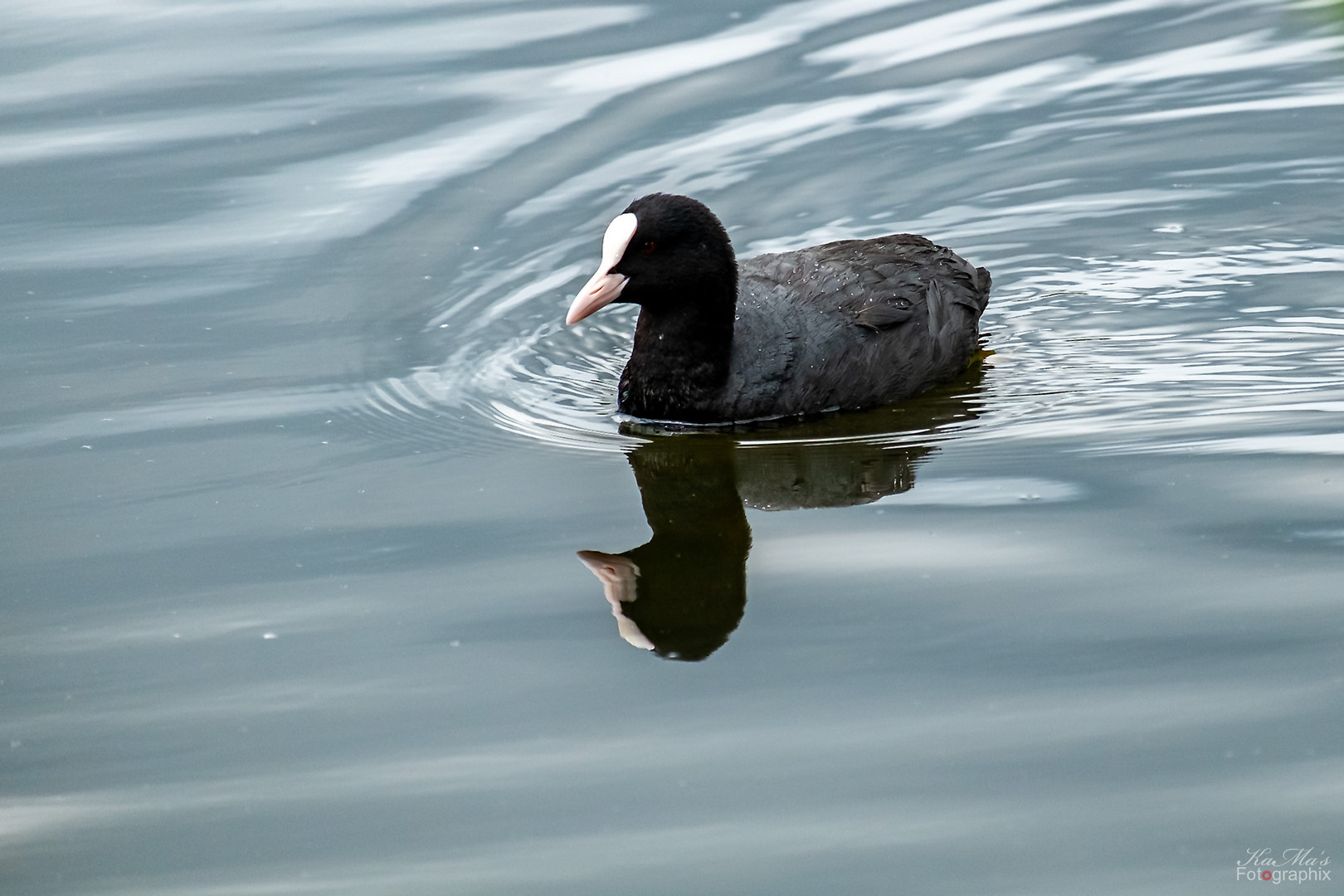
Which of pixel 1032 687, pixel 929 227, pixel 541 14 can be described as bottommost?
pixel 1032 687

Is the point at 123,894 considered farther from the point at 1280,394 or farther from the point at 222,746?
the point at 1280,394

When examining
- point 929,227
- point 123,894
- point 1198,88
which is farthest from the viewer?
point 1198,88

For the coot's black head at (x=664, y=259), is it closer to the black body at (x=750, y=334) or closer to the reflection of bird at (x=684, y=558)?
the black body at (x=750, y=334)

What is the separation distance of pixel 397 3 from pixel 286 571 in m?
6.61

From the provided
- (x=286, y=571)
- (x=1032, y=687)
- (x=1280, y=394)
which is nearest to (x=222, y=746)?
(x=286, y=571)

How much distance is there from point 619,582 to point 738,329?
1.62m

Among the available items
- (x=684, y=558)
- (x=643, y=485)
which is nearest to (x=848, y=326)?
(x=643, y=485)

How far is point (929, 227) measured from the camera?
8016 millimetres

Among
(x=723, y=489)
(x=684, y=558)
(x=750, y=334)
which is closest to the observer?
(x=684, y=558)

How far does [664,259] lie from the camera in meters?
6.10

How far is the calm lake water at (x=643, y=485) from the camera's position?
393cm
